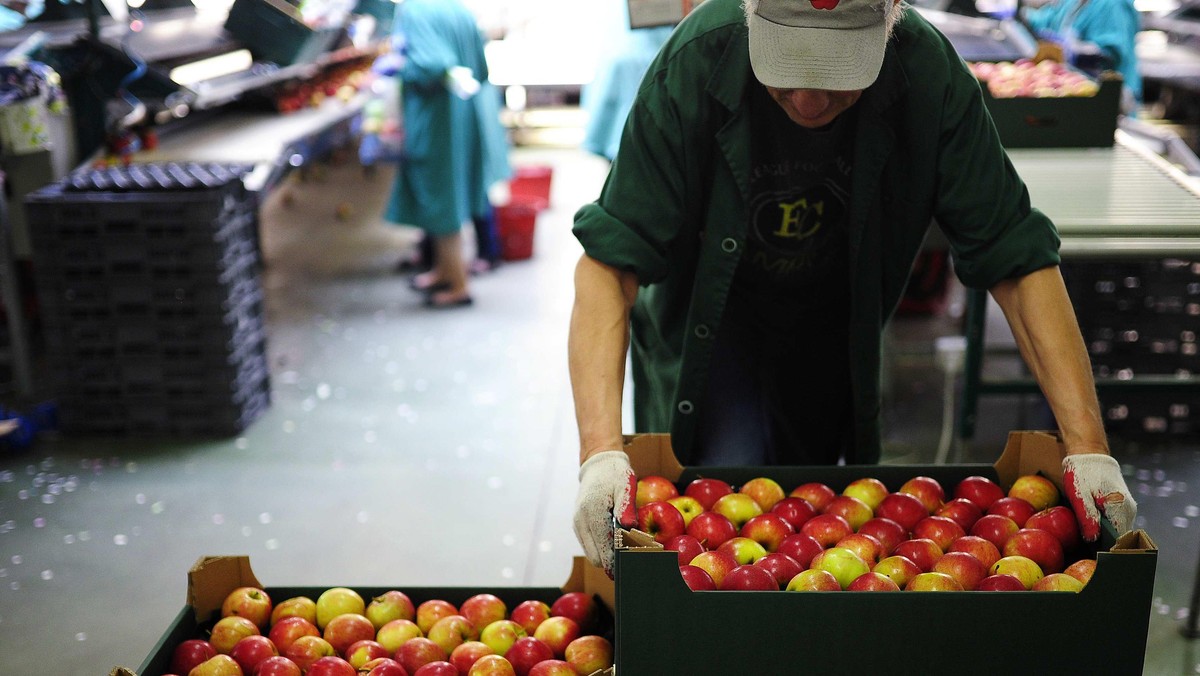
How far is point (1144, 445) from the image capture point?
438 centimetres

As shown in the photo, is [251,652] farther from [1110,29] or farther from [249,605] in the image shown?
[1110,29]

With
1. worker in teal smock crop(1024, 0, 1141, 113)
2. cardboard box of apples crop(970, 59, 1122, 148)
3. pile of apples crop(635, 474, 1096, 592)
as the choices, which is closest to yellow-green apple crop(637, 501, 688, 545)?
pile of apples crop(635, 474, 1096, 592)

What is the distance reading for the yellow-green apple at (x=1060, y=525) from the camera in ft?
5.62

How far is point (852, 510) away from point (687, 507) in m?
0.28

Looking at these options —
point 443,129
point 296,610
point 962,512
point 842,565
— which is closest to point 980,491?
point 962,512

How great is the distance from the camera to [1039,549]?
1653 millimetres

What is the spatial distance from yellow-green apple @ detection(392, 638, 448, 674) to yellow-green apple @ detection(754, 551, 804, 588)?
59cm

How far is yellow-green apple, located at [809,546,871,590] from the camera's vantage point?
63.7 inches

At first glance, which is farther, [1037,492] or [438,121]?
[438,121]

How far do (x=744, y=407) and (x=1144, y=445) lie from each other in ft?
8.98

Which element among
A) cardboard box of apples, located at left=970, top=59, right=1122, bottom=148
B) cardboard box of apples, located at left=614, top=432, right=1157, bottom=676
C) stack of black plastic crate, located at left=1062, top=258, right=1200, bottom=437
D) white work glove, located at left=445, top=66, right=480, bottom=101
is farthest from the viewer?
white work glove, located at left=445, top=66, right=480, bottom=101

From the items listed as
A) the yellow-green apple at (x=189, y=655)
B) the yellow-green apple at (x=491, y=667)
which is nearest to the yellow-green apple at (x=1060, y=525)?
the yellow-green apple at (x=491, y=667)

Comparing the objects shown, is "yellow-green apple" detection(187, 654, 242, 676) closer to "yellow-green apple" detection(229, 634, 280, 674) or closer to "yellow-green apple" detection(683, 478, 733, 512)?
"yellow-green apple" detection(229, 634, 280, 674)

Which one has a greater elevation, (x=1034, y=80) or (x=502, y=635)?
(x=1034, y=80)
